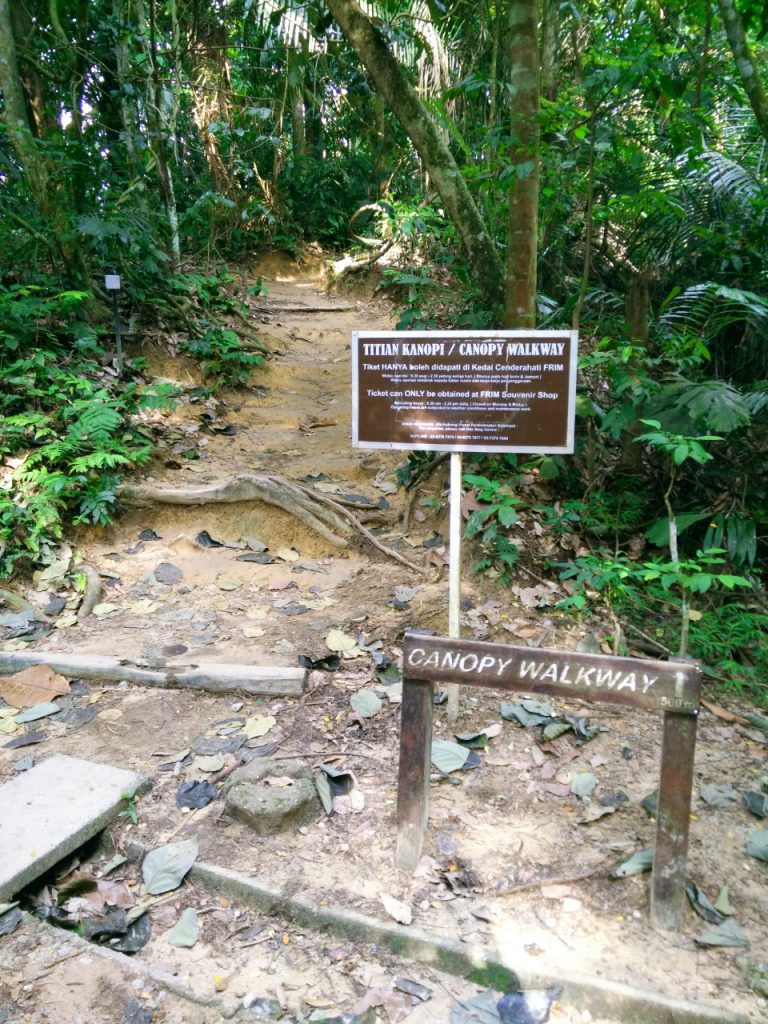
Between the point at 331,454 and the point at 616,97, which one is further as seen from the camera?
the point at 331,454

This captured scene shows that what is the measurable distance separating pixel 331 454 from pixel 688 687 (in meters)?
5.05

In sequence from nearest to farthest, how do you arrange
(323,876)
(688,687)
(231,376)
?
(688,687), (323,876), (231,376)

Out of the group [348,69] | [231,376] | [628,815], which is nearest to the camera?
[628,815]

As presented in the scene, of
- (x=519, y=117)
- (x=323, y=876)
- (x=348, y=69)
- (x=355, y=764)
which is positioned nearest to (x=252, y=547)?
(x=355, y=764)

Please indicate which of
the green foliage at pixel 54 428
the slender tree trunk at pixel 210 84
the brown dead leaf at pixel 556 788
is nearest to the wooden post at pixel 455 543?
the brown dead leaf at pixel 556 788

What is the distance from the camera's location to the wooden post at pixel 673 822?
7.44 ft

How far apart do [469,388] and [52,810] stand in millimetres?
2443

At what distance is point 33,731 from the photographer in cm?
352

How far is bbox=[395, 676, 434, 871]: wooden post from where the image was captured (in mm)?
2512

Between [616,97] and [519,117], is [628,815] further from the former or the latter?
[616,97]

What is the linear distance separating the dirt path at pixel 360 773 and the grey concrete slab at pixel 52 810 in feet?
0.46

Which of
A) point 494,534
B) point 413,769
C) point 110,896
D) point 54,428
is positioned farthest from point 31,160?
point 413,769

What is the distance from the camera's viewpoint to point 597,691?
7.55 feet

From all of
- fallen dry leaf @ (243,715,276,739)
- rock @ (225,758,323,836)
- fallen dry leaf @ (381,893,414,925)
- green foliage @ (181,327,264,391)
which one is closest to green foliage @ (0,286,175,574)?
green foliage @ (181,327,264,391)
